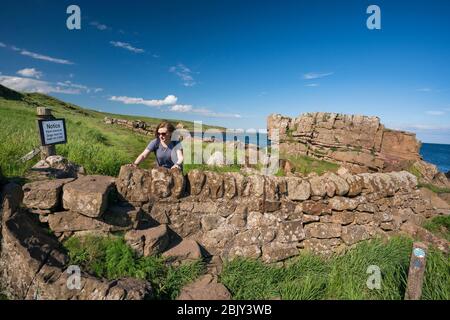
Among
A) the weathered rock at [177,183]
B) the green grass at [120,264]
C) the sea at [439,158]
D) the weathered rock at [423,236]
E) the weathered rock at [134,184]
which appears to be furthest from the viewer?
the sea at [439,158]

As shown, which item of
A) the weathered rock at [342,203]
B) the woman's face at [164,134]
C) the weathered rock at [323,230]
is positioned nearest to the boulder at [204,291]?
the weathered rock at [323,230]

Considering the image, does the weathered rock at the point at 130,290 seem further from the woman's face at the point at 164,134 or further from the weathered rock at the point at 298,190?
the weathered rock at the point at 298,190

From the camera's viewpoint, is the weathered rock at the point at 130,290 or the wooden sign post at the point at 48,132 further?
the wooden sign post at the point at 48,132

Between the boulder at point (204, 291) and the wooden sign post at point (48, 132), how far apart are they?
411 centimetres

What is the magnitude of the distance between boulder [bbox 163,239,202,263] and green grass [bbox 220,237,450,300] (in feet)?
1.82

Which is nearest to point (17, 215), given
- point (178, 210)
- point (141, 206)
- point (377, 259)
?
point (141, 206)

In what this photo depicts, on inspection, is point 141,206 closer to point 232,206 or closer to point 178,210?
point 178,210

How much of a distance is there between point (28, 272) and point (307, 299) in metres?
3.58

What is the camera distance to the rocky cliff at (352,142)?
23.2m

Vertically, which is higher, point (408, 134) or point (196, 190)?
point (408, 134)

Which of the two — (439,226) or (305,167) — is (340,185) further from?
(305,167)

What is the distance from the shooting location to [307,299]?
3.54 m

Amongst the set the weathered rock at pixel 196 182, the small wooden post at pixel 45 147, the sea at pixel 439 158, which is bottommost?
the sea at pixel 439 158

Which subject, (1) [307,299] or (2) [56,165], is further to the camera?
(2) [56,165]
